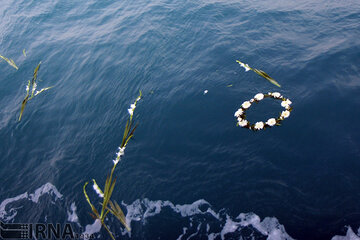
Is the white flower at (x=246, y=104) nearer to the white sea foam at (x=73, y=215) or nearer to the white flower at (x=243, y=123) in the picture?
the white flower at (x=243, y=123)

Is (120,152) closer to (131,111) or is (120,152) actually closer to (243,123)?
(131,111)

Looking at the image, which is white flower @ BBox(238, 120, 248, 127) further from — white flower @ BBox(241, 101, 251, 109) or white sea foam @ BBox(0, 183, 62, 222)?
white sea foam @ BBox(0, 183, 62, 222)

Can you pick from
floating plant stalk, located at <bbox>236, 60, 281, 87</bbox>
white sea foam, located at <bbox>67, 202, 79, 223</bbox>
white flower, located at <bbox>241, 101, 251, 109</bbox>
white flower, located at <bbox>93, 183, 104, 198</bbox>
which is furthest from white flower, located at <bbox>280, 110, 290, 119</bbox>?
white sea foam, located at <bbox>67, 202, 79, 223</bbox>

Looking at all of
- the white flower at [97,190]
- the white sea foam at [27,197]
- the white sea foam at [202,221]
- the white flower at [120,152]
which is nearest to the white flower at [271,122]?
the white sea foam at [202,221]

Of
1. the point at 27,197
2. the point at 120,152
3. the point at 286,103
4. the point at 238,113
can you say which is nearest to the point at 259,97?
the point at 286,103

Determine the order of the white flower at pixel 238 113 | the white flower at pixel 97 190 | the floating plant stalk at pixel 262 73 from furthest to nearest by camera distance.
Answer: the floating plant stalk at pixel 262 73 → the white flower at pixel 238 113 → the white flower at pixel 97 190

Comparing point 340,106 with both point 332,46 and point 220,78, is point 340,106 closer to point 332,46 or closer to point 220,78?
point 332,46
